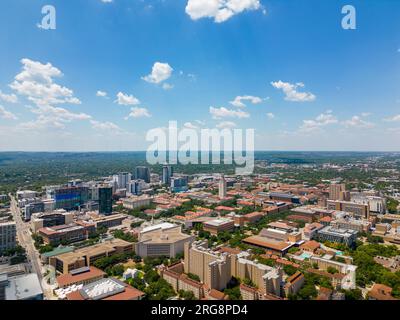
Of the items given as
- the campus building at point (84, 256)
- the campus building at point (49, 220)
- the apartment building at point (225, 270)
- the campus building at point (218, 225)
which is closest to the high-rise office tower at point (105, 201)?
the campus building at point (49, 220)

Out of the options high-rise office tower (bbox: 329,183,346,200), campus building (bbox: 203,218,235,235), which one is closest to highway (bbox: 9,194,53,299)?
campus building (bbox: 203,218,235,235)

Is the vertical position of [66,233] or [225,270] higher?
[225,270]

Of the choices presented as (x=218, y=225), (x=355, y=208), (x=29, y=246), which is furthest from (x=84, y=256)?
(x=355, y=208)

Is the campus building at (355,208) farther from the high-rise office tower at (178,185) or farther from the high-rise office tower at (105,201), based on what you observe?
the high-rise office tower at (105,201)

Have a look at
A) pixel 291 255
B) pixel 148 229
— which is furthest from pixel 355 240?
pixel 148 229

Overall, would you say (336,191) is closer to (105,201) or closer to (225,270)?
(225,270)

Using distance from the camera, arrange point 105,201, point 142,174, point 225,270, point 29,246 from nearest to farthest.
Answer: point 225,270
point 29,246
point 105,201
point 142,174
